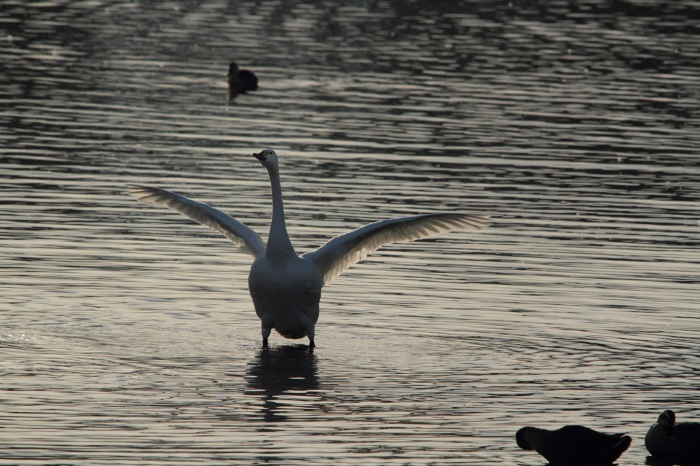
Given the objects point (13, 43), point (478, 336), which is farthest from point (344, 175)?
point (13, 43)

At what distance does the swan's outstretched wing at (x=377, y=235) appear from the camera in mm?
15914

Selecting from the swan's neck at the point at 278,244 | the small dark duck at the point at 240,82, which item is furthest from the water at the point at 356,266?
the swan's neck at the point at 278,244

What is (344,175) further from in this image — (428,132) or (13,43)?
(13,43)

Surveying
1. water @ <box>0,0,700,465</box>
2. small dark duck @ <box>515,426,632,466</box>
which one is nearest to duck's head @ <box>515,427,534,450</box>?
small dark duck @ <box>515,426,632,466</box>

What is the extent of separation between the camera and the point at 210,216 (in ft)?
55.1

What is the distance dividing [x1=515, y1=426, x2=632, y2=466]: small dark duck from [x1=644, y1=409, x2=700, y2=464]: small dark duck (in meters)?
0.29

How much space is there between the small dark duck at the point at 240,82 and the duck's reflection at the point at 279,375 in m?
20.7

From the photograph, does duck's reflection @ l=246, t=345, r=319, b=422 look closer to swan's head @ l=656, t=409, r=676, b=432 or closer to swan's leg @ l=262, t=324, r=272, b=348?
swan's leg @ l=262, t=324, r=272, b=348

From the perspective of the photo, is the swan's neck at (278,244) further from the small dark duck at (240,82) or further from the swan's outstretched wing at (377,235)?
the small dark duck at (240,82)

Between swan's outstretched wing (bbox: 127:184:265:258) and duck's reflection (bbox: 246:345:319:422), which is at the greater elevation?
swan's outstretched wing (bbox: 127:184:265:258)

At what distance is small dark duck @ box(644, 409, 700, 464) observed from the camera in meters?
11.3

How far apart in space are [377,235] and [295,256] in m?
1.22

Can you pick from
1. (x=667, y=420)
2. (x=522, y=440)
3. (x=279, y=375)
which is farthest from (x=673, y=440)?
(x=279, y=375)

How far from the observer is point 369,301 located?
1712cm
